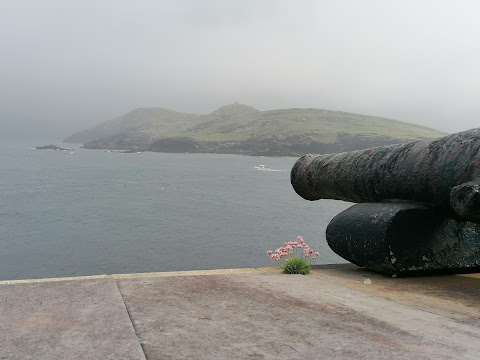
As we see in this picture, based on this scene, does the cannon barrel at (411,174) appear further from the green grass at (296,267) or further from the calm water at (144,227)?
the calm water at (144,227)

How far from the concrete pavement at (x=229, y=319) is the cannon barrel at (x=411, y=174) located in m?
1.12

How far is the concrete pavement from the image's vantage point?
9.72ft

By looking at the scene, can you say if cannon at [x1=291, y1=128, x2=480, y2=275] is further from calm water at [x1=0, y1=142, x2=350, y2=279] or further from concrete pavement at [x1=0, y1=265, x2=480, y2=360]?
calm water at [x1=0, y1=142, x2=350, y2=279]

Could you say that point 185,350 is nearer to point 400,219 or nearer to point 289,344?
point 289,344

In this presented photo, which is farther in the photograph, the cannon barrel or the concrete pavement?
the cannon barrel

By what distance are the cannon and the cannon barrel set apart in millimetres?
12

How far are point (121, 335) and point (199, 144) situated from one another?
576ft

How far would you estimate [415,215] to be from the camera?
6207 mm

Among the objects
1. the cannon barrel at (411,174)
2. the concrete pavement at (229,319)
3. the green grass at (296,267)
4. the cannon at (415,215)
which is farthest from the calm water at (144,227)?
the concrete pavement at (229,319)

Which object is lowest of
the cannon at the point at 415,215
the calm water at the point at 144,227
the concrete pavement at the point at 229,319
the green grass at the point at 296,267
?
the calm water at the point at 144,227

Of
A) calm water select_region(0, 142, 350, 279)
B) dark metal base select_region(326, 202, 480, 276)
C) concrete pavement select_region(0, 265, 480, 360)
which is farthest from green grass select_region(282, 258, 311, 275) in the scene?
calm water select_region(0, 142, 350, 279)

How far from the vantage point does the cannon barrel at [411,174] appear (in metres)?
5.44

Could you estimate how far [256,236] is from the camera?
2792 cm

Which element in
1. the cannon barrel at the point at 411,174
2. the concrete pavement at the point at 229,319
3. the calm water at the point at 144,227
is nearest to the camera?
the concrete pavement at the point at 229,319
